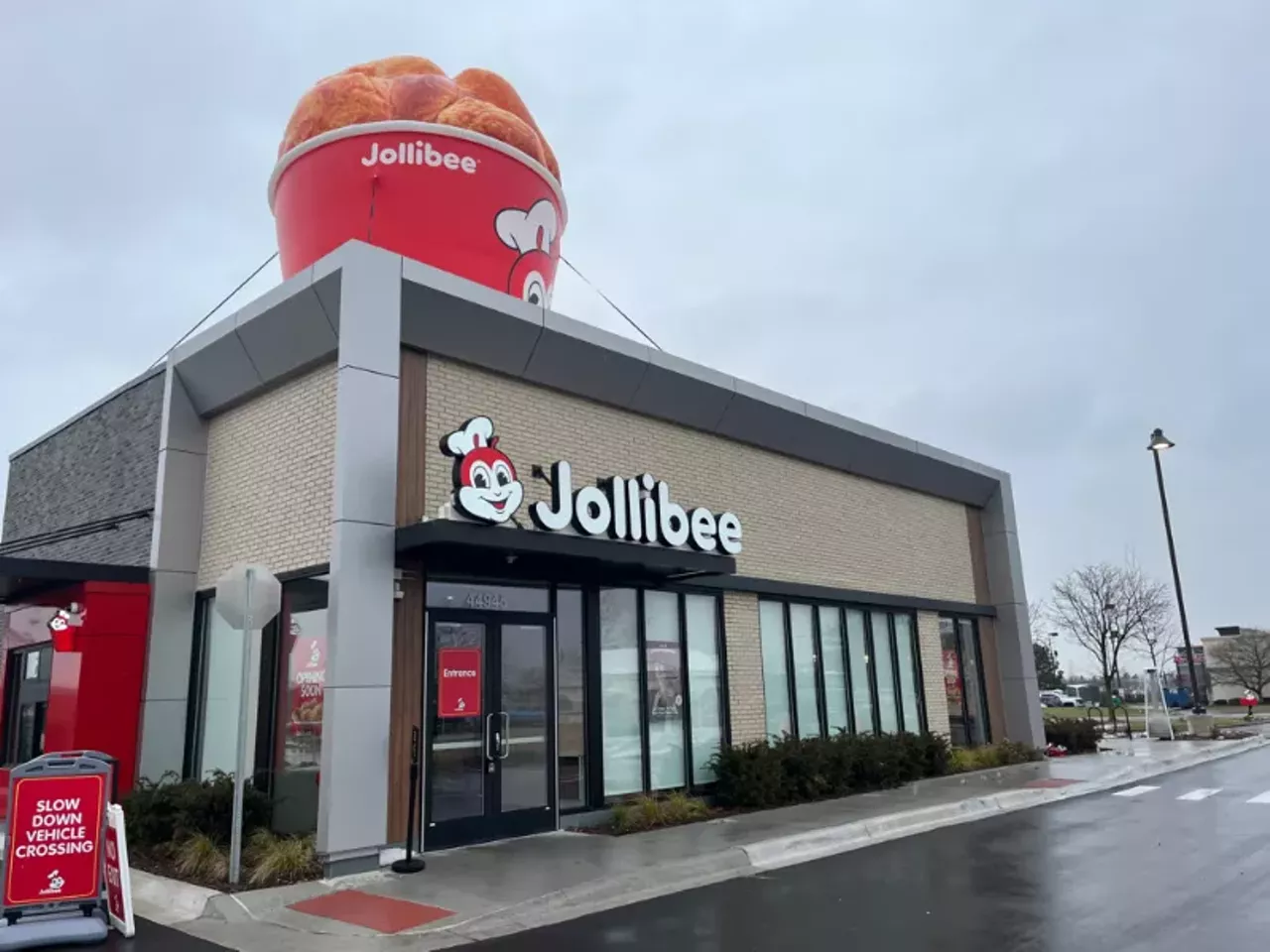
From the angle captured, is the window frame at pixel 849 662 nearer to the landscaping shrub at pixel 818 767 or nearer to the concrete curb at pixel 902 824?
the landscaping shrub at pixel 818 767

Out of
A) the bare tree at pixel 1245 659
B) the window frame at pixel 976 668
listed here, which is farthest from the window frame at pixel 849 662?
the bare tree at pixel 1245 659

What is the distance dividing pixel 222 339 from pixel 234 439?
145 centimetres

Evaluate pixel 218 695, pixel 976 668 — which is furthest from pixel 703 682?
pixel 976 668

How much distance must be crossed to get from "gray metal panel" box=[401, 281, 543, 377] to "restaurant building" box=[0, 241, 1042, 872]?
0.11 feet

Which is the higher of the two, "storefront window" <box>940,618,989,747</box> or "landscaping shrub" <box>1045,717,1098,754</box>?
"storefront window" <box>940,618,989,747</box>

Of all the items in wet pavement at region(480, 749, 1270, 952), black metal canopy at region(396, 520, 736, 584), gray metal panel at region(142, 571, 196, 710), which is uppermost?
black metal canopy at region(396, 520, 736, 584)

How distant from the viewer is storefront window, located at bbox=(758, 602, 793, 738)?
16281 mm

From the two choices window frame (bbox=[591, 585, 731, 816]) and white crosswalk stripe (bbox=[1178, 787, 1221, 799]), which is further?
white crosswalk stripe (bbox=[1178, 787, 1221, 799])

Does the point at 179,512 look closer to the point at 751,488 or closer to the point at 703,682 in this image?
the point at 703,682

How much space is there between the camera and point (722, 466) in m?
16.4

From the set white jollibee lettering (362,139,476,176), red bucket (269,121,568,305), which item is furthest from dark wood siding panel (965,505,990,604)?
white jollibee lettering (362,139,476,176)

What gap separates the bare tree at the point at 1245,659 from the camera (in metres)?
73.8

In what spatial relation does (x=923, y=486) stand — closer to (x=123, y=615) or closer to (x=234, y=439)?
(x=234, y=439)

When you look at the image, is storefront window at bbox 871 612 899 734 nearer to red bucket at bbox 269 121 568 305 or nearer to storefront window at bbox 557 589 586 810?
storefront window at bbox 557 589 586 810
